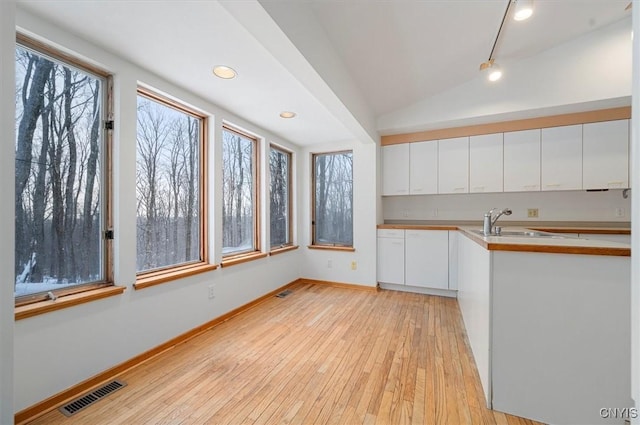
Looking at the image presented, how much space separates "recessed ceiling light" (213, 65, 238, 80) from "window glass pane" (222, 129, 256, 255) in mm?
923

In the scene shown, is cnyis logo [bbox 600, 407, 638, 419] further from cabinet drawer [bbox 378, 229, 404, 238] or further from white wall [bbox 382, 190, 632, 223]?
white wall [bbox 382, 190, 632, 223]

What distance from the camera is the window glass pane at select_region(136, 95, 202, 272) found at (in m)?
2.21

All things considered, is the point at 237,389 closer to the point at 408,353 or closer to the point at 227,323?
the point at 227,323

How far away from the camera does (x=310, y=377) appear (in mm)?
1849

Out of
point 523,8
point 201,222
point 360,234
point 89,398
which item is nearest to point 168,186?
point 201,222

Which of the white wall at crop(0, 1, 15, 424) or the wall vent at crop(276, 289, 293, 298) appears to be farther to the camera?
the wall vent at crop(276, 289, 293, 298)

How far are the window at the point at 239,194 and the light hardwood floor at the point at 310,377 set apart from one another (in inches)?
35.6

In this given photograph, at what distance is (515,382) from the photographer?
1494 mm

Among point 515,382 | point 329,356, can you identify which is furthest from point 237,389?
point 515,382

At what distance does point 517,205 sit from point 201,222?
410 centimetres

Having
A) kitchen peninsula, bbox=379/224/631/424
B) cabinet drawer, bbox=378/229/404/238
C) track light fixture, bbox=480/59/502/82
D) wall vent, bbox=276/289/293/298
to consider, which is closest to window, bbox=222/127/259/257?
wall vent, bbox=276/289/293/298

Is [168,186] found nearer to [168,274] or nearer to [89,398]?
[168,274]

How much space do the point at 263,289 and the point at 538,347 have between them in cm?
279
